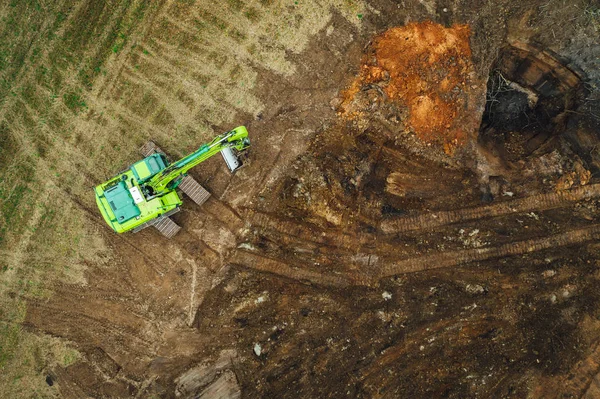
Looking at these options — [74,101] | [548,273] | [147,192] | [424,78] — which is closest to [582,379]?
[548,273]

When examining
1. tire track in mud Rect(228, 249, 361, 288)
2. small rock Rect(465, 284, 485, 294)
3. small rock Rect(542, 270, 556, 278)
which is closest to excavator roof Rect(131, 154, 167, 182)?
tire track in mud Rect(228, 249, 361, 288)

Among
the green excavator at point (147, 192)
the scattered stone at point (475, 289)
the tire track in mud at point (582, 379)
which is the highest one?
the green excavator at point (147, 192)

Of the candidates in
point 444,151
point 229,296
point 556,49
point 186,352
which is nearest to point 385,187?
point 444,151

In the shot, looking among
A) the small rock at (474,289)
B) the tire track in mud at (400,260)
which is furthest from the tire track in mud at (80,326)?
the small rock at (474,289)

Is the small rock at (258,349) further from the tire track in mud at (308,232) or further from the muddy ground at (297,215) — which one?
the tire track in mud at (308,232)

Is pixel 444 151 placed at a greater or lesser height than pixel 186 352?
greater

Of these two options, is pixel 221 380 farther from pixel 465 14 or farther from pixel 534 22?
pixel 534 22
